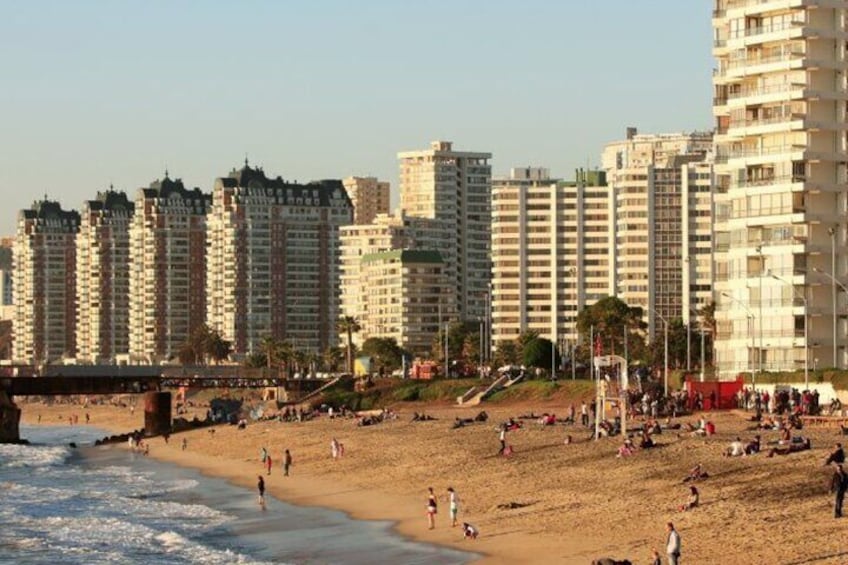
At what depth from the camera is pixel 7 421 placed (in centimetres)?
14062

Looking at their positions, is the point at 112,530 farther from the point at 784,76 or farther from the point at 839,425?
the point at 784,76

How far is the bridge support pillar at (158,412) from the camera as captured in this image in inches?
5635

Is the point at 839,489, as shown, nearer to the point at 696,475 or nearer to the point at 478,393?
the point at 696,475

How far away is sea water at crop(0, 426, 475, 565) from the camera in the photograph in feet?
189

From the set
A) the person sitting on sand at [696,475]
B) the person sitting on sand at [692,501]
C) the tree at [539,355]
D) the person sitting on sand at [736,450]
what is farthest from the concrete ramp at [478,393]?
the person sitting on sand at [692,501]

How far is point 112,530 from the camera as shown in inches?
2657

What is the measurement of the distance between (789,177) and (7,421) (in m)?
67.8

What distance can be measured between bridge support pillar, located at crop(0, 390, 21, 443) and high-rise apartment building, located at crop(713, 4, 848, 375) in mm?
62801

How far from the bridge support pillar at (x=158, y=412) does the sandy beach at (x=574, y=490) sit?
39.8 metres

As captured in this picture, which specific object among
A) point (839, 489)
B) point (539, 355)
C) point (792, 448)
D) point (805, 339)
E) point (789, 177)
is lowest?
point (839, 489)

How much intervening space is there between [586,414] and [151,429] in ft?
189

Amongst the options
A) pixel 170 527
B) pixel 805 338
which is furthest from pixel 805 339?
pixel 170 527

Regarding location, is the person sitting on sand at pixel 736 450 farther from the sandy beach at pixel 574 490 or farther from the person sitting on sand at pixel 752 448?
the sandy beach at pixel 574 490

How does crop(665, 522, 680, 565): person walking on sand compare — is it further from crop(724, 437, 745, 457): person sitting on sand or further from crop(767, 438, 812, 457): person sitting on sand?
crop(724, 437, 745, 457): person sitting on sand
